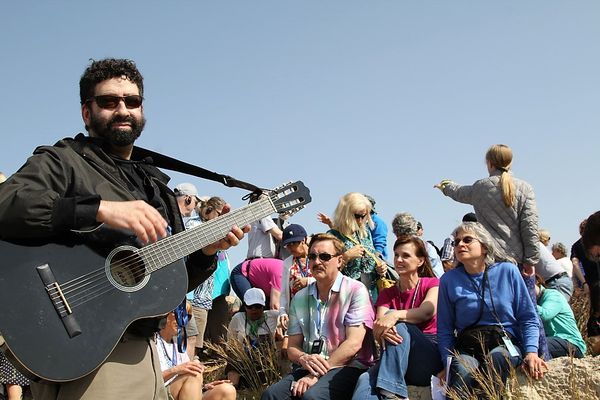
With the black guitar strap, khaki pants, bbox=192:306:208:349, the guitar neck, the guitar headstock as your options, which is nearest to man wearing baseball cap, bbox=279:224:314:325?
khaki pants, bbox=192:306:208:349

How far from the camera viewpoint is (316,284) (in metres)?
6.44

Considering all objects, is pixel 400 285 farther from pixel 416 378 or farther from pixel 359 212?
pixel 359 212

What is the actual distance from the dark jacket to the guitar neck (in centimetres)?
19

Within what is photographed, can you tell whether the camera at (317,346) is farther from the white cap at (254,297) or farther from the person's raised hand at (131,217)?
the person's raised hand at (131,217)

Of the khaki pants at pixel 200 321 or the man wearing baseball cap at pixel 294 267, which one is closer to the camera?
the man wearing baseball cap at pixel 294 267

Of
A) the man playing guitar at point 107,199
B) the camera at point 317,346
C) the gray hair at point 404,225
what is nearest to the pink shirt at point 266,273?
the gray hair at point 404,225

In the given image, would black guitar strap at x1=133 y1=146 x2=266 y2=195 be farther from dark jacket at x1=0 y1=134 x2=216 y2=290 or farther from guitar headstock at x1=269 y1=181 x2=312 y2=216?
dark jacket at x1=0 y1=134 x2=216 y2=290

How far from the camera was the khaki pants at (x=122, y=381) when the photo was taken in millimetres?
2748

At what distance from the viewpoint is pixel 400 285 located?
6.34 meters

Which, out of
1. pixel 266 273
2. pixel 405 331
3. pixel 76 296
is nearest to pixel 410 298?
pixel 405 331

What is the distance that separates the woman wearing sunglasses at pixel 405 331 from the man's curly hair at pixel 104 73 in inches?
122

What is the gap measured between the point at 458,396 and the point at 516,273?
1178 mm

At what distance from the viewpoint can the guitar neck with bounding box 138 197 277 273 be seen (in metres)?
3.04

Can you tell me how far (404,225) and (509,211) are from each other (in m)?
1.88
